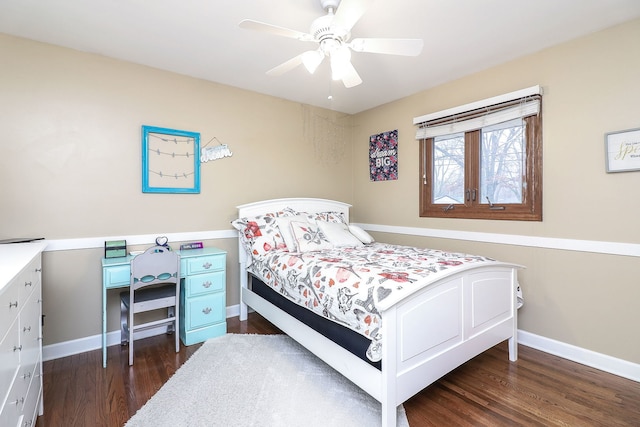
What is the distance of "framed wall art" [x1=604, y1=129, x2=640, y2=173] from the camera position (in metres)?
2.11

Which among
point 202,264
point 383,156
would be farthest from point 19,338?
point 383,156

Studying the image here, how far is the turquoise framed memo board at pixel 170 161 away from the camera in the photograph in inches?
111

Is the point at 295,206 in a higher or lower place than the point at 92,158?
lower

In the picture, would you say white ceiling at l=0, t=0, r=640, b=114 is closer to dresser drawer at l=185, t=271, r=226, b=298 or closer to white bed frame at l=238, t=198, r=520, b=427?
white bed frame at l=238, t=198, r=520, b=427

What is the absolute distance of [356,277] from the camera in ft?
6.13

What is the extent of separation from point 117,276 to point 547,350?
3549 mm

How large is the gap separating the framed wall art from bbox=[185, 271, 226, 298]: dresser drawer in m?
3.24

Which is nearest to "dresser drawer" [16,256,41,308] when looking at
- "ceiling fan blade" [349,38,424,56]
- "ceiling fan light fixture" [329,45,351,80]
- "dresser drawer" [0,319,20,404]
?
"dresser drawer" [0,319,20,404]

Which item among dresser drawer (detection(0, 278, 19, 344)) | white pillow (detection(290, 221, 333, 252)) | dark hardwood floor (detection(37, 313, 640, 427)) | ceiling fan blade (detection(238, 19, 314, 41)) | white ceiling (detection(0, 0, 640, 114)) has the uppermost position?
white ceiling (detection(0, 0, 640, 114))

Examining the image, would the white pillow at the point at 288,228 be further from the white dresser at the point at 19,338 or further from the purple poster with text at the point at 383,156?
the white dresser at the point at 19,338

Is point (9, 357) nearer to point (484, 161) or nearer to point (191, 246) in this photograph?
point (191, 246)

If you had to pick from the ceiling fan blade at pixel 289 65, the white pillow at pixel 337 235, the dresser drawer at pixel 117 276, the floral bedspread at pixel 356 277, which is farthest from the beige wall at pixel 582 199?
the dresser drawer at pixel 117 276

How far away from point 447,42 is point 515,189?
1.40 meters

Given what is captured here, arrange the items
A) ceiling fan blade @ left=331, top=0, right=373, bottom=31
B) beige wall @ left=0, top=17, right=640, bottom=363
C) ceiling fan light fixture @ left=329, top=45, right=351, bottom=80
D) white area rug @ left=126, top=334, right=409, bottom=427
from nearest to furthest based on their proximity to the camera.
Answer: ceiling fan blade @ left=331, top=0, right=373, bottom=31, white area rug @ left=126, top=334, right=409, bottom=427, ceiling fan light fixture @ left=329, top=45, right=351, bottom=80, beige wall @ left=0, top=17, right=640, bottom=363
